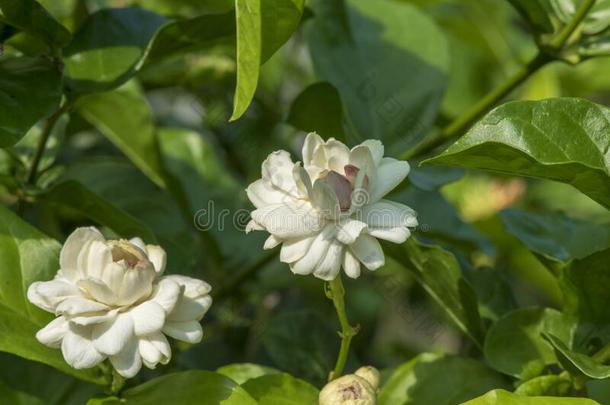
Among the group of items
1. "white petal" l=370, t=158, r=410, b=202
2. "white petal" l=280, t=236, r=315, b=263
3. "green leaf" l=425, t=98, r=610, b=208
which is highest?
"green leaf" l=425, t=98, r=610, b=208

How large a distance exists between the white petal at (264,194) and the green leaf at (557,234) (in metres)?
0.25

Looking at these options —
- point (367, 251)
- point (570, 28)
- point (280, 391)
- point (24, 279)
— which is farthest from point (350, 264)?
Answer: point (570, 28)

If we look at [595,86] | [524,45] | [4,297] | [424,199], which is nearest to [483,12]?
[524,45]

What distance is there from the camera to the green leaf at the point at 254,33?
53 centimetres

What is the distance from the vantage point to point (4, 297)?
2.13ft

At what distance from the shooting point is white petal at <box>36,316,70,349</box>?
58 cm

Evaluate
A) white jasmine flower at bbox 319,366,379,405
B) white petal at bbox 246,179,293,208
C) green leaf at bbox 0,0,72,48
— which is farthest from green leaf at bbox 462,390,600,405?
green leaf at bbox 0,0,72,48

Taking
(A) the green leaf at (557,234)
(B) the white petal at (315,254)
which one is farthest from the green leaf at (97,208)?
(A) the green leaf at (557,234)

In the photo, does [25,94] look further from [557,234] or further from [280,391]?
[557,234]

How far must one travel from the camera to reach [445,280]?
2.38ft

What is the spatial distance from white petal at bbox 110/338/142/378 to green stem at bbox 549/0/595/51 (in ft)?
1.49

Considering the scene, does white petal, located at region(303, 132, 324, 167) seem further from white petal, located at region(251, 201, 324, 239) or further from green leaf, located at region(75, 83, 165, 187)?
green leaf, located at region(75, 83, 165, 187)

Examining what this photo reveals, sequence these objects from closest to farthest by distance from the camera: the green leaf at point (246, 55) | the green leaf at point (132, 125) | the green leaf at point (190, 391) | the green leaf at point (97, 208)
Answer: the green leaf at point (246, 55)
the green leaf at point (190, 391)
the green leaf at point (97, 208)
the green leaf at point (132, 125)

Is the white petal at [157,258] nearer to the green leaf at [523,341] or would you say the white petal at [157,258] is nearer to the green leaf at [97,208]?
the green leaf at [97,208]
